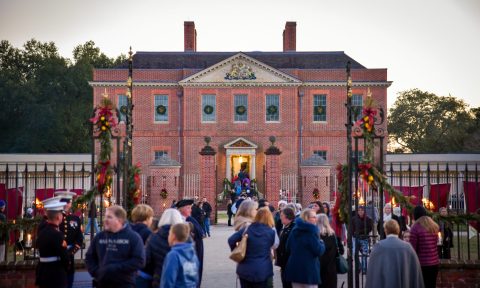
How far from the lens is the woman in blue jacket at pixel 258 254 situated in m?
9.41

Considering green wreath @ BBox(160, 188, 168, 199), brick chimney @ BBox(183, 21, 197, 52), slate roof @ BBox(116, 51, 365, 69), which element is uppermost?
brick chimney @ BBox(183, 21, 197, 52)

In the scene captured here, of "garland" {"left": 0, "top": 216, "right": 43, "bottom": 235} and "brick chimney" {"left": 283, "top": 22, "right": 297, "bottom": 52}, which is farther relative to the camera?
"brick chimney" {"left": 283, "top": 22, "right": 297, "bottom": 52}

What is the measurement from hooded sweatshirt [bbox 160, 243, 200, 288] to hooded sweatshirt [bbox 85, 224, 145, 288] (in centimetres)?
41

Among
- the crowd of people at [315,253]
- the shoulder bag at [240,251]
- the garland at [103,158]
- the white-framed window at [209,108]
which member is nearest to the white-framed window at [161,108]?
the white-framed window at [209,108]

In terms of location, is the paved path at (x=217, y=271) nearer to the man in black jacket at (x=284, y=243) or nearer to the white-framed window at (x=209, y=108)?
the man in black jacket at (x=284, y=243)

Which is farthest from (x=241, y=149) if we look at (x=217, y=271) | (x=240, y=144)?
(x=217, y=271)

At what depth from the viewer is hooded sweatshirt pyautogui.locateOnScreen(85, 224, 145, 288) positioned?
815 centimetres

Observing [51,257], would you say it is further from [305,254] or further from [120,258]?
[305,254]

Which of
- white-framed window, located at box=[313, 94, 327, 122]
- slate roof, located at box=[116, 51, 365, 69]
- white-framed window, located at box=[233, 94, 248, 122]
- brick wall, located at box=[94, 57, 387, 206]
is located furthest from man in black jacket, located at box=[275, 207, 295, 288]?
slate roof, located at box=[116, 51, 365, 69]

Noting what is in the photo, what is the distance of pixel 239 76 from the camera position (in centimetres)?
4550

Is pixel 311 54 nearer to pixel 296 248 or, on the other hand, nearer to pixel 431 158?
pixel 431 158

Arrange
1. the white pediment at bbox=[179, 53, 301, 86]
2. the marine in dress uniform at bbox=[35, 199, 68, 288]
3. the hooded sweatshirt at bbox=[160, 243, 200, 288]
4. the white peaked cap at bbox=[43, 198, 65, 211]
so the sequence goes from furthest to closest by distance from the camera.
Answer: the white pediment at bbox=[179, 53, 301, 86] → the white peaked cap at bbox=[43, 198, 65, 211] → the marine in dress uniform at bbox=[35, 199, 68, 288] → the hooded sweatshirt at bbox=[160, 243, 200, 288]

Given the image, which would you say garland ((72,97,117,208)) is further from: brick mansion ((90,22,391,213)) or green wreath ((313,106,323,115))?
green wreath ((313,106,323,115))

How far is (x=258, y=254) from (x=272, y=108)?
3658 cm
